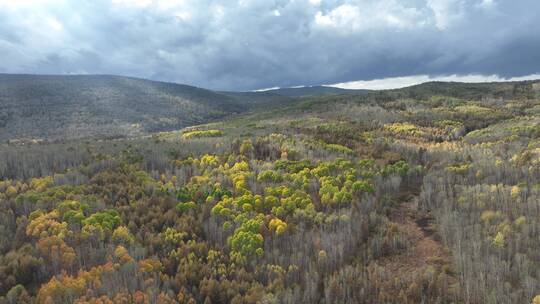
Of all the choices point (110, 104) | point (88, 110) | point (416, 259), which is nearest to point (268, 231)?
point (416, 259)

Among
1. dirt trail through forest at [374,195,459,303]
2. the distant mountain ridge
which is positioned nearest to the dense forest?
dirt trail through forest at [374,195,459,303]

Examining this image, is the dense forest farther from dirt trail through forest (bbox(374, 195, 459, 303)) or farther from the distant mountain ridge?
the distant mountain ridge

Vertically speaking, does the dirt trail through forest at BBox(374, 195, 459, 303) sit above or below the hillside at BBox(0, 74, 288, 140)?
below

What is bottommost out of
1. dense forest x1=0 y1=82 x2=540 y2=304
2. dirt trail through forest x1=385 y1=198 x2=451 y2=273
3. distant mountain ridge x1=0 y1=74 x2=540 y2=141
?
dirt trail through forest x1=385 y1=198 x2=451 y2=273

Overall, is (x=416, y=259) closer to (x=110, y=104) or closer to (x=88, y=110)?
(x=88, y=110)

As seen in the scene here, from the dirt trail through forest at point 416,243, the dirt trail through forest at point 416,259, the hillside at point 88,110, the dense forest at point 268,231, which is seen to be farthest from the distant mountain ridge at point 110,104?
the dirt trail through forest at point 416,259

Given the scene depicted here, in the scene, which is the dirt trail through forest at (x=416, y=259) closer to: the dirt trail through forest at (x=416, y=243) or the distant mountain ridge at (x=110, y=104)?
the dirt trail through forest at (x=416, y=243)

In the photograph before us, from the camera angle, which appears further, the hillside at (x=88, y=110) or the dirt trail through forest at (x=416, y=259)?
the hillside at (x=88, y=110)
